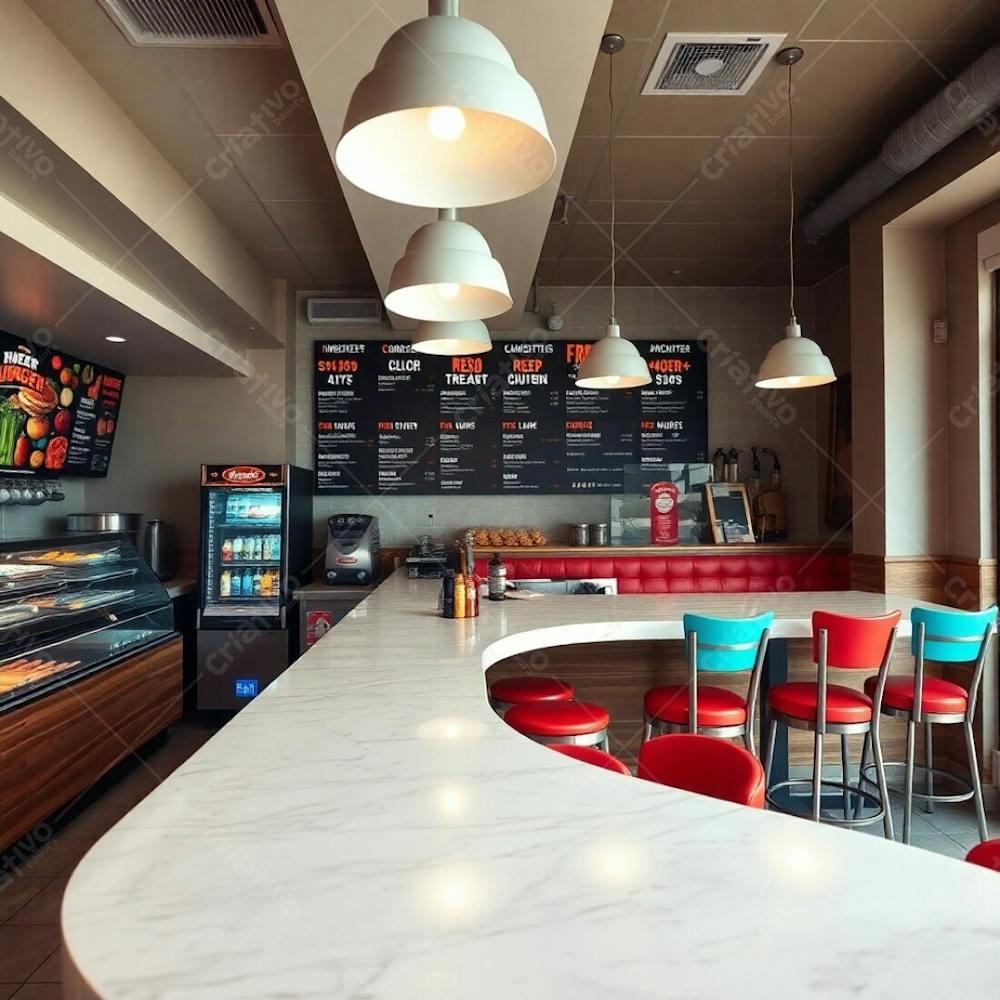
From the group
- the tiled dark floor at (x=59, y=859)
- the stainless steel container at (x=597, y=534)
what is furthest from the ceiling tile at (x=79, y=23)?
the stainless steel container at (x=597, y=534)

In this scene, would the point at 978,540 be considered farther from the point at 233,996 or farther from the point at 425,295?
the point at 233,996

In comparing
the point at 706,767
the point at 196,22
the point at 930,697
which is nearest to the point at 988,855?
the point at 706,767

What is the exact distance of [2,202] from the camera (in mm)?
2746

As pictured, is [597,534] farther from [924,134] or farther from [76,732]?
[76,732]

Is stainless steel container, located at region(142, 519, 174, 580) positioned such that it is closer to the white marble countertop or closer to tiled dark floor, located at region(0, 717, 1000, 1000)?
tiled dark floor, located at region(0, 717, 1000, 1000)

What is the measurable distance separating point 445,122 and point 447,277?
707 millimetres

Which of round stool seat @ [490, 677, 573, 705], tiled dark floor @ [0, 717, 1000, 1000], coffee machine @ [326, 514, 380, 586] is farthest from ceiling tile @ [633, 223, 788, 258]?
tiled dark floor @ [0, 717, 1000, 1000]

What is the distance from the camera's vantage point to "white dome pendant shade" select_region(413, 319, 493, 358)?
3.03 metres

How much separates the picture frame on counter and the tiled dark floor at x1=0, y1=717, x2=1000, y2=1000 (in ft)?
7.41

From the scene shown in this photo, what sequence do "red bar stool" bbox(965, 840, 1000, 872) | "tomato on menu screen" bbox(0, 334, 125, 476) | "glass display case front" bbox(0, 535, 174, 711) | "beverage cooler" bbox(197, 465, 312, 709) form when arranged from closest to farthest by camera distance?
1. "red bar stool" bbox(965, 840, 1000, 872)
2. "glass display case front" bbox(0, 535, 174, 711)
3. "tomato on menu screen" bbox(0, 334, 125, 476)
4. "beverage cooler" bbox(197, 465, 312, 709)

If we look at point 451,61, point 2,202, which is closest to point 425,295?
point 451,61

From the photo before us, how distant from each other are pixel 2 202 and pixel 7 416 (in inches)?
77.4

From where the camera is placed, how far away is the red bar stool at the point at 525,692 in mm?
3023

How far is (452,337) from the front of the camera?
9.86 ft
